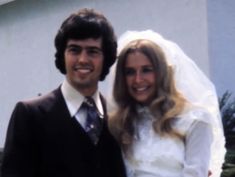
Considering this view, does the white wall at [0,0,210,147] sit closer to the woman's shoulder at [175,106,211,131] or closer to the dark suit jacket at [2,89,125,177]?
the woman's shoulder at [175,106,211,131]

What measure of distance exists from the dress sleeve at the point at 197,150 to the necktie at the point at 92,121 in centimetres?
49

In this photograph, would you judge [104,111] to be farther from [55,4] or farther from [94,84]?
[55,4]

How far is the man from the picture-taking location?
279cm

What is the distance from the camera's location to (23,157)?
2760 millimetres

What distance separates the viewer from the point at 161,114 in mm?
3266

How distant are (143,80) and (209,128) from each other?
44 centimetres

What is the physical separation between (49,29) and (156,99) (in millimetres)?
7755

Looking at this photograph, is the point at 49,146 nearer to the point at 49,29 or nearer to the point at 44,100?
the point at 44,100

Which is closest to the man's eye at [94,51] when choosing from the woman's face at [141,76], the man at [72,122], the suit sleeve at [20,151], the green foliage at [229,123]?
the man at [72,122]

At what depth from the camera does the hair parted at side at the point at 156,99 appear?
3.22 meters

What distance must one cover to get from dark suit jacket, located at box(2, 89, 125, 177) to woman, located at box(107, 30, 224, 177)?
29cm

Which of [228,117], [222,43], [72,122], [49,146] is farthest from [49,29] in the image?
[49,146]

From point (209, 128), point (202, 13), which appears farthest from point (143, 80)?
point (202, 13)

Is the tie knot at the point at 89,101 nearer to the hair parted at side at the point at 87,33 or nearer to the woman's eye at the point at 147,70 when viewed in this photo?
the hair parted at side at the point at 87,33
